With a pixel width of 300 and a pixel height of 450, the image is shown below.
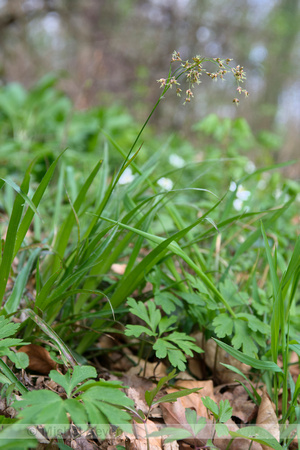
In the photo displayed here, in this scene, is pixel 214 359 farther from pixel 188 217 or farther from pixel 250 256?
pixel 188 217

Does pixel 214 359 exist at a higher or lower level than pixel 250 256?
lower

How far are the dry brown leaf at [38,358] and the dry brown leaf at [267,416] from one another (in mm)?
633

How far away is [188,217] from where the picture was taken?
2213mm

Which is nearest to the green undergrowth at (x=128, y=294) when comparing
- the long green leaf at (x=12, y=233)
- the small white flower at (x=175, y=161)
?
the long green leaf at (x=12, y=233)

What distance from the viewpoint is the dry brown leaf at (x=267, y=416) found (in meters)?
1.02

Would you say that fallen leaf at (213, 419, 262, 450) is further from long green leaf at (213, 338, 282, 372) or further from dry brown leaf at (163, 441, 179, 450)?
long green leaf at (213, 338, 282, 372)

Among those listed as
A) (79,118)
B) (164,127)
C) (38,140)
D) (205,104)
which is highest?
(205,104)

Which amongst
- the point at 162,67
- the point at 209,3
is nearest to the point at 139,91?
the point at 162,67

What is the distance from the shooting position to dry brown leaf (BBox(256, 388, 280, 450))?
102cm

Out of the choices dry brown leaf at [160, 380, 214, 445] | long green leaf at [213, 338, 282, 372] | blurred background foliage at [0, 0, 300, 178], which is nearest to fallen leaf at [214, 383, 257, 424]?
dry brown leaf at [160, 380, 214, 445]

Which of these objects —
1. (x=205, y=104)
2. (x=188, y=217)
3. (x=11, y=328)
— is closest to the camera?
(x=11, y=328)

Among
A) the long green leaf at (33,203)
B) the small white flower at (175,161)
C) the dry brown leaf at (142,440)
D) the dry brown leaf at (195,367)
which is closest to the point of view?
the dry brown leaf at (142,440)

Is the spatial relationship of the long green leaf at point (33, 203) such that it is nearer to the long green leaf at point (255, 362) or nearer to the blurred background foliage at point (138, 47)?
the long green leaf at point (255, 362)

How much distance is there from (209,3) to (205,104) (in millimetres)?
1876
